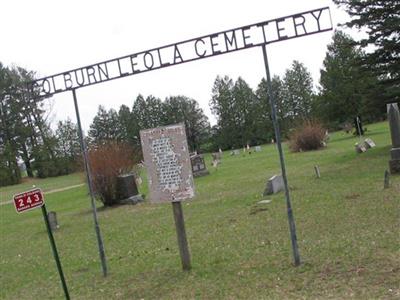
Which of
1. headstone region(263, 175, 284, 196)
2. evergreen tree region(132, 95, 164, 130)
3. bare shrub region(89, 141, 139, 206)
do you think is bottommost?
headstone region(263, 175, 284, 196)

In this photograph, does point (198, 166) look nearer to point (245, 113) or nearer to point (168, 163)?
point (168, 163)

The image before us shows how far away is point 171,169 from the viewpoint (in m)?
8.24

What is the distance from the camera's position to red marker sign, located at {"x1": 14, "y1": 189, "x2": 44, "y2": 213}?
6.89 metres

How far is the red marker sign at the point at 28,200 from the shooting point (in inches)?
271

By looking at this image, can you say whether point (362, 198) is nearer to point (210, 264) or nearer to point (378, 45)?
point (210, 264)

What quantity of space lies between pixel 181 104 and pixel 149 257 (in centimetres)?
8008

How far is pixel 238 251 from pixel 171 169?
192cm

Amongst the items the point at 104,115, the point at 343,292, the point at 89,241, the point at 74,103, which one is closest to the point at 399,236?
the point at 343,292

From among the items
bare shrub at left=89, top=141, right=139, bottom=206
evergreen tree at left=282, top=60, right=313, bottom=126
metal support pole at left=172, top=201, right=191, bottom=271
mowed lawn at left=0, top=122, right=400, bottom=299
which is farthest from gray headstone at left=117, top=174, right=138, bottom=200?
evergreen tree at left=282, top=60, right=313, bottom=126

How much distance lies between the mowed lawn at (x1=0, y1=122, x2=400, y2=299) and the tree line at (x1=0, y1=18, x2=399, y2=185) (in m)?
34.9

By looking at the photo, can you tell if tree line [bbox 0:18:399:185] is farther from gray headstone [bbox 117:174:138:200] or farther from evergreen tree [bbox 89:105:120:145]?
gray headstone [bbox 117:174:138:200]

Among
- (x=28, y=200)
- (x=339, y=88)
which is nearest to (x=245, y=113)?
(x=339, y=88)

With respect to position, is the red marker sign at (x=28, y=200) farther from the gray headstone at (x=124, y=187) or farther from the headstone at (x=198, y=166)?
the headstone at (x=198, y=166)

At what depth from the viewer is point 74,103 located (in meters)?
8.88
